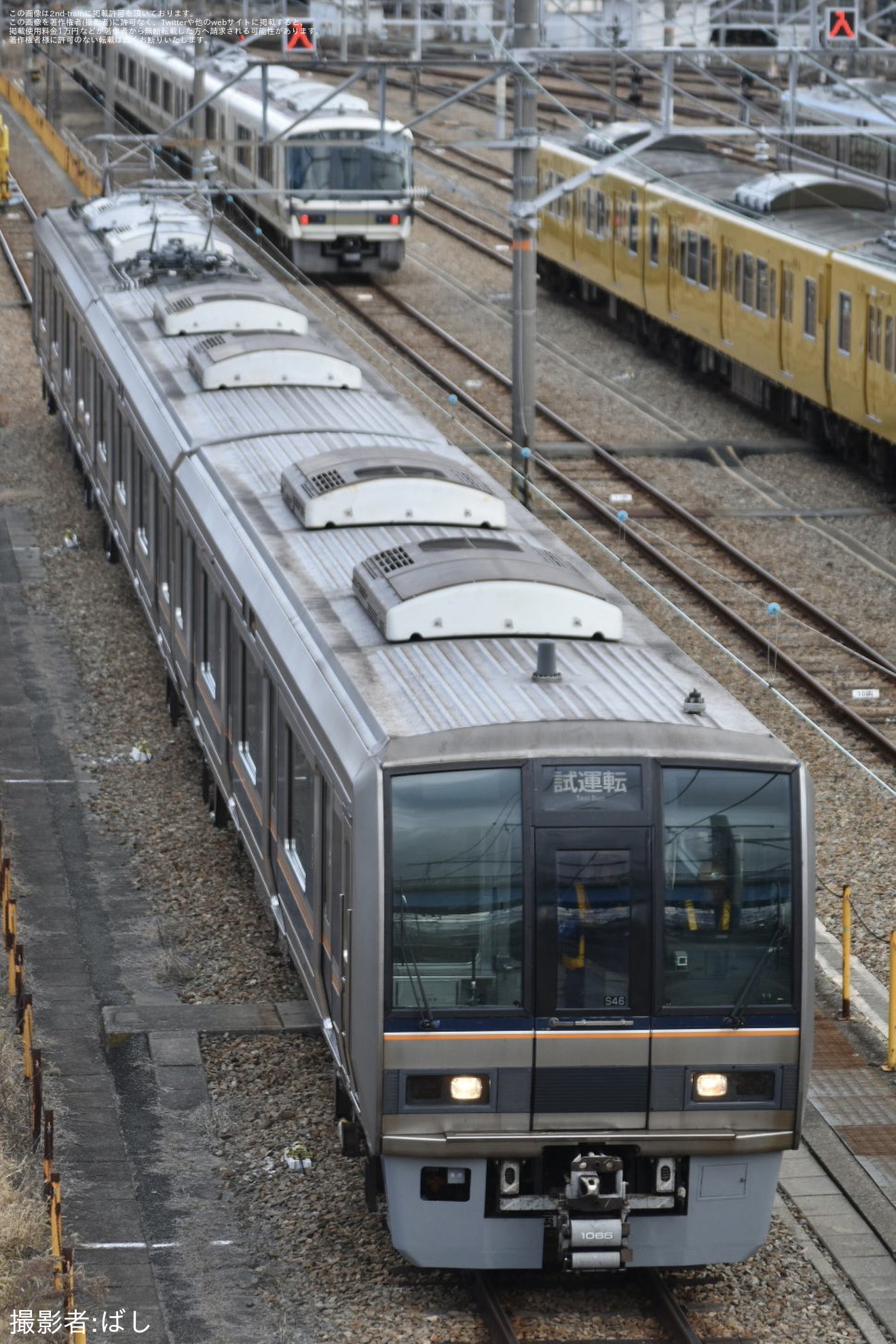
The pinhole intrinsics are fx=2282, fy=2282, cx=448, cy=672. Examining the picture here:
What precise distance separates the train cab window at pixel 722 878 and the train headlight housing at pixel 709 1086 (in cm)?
27

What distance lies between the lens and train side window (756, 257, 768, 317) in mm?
25375

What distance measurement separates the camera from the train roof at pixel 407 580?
8688 mm

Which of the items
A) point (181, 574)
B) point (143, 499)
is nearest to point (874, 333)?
point (143, 499)

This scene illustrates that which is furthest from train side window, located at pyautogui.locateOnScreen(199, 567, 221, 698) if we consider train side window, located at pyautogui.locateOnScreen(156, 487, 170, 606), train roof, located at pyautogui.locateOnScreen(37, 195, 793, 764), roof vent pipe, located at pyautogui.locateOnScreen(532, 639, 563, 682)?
roof vent pipe, located at pyautogui.locateOnScreen(532, 639, 563, 682)

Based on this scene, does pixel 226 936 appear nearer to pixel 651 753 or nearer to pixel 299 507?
pixel 299 507

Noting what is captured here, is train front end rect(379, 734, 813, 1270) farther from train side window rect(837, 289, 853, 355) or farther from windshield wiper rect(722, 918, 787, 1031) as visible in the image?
train side window rect(837, 289, 853, 355)

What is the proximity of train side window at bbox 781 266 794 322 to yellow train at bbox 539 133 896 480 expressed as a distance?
0.7 inches

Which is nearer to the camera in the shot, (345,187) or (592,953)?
(592,953)

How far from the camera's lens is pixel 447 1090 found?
27.7ft

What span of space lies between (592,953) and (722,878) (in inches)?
21.8

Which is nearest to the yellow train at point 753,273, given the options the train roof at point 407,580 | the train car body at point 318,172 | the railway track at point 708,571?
the railway track at point 708,571

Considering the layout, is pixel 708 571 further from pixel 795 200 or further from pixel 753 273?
pixel 795 200

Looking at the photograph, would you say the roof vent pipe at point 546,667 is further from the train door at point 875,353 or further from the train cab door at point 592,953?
the train door at point 875,353

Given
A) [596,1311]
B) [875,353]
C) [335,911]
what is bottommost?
[596,1311]
